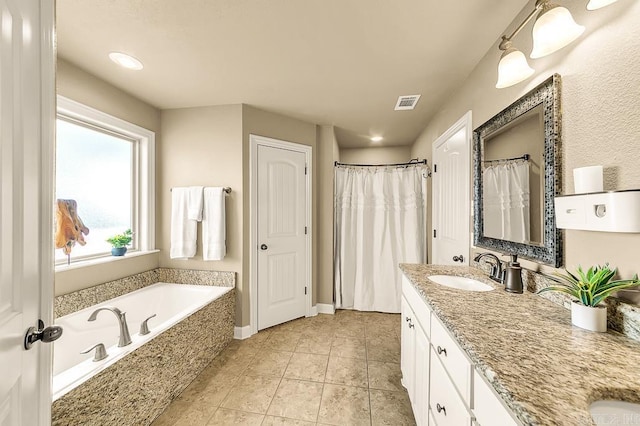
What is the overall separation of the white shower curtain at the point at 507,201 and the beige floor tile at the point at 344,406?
4.51ft

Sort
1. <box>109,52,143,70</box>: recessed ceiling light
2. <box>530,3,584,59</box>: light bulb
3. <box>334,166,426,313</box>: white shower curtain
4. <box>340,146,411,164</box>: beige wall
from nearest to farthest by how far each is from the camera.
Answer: <box>530,3,584,59</box>: light bulb, <box>109,52,143,70</box>: recessed ceiling light, <box>334,166,426,313</box>: white shower curtain, <box>340,146,411,164</box>: beige wall

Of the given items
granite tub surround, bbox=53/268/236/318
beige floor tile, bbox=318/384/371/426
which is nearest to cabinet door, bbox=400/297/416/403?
beige floor tile, bbox=318/384/371/426

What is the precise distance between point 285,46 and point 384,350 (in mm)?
2576

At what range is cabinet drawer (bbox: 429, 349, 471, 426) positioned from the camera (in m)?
0.82

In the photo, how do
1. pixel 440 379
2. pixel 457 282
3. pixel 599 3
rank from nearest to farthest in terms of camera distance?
pixel 599 3, pixel 440 379, pixel 457 282

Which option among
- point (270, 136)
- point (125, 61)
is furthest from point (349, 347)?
point (125, 61)

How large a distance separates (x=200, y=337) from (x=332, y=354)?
3.67ft

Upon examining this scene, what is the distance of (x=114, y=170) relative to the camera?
234cm

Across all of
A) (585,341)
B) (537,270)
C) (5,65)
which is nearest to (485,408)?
(585,341)

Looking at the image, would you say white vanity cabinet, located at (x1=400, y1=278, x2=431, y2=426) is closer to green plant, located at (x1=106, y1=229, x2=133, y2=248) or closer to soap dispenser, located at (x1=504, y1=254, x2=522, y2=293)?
soap dispenser, located at (x1=504, y1=254, x2=522, y2=293)

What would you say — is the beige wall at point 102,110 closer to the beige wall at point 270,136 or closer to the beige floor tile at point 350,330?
→ the beige wall at point 270,136

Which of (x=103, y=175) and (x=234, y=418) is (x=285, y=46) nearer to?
(x=103, y=175)

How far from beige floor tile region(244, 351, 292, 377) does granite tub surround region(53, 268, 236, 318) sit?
2.47 feet

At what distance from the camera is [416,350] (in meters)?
1.42
